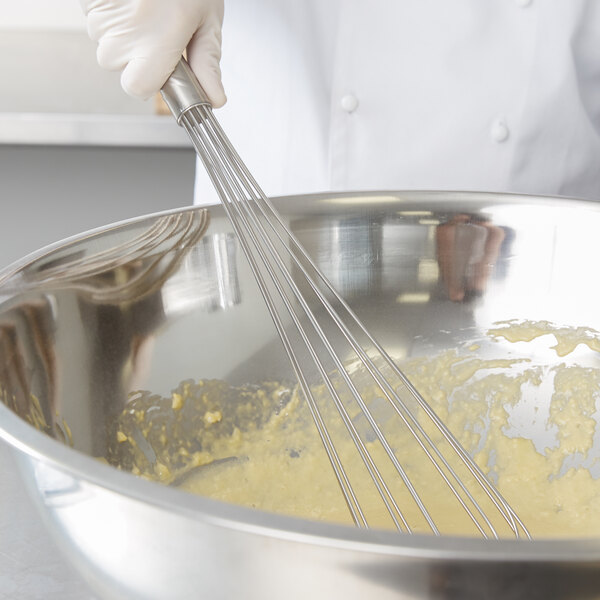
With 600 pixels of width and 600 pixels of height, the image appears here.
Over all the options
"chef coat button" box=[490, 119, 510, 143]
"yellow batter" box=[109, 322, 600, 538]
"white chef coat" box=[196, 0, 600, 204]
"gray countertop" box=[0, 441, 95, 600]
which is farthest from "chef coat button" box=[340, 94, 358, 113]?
"gray countertop" box=[0, 441, 95, 600]

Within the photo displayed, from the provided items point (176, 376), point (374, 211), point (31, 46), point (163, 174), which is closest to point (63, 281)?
point (176, 376)

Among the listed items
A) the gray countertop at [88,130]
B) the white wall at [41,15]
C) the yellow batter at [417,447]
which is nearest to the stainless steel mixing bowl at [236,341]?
the yellow batter at [417,447]

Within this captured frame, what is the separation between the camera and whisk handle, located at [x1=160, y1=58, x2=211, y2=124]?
1.62ft

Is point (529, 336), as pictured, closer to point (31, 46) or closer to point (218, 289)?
point (218, 289)

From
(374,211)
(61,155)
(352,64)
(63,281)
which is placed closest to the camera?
(63,281)

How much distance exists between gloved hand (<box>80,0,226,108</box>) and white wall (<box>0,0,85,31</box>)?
1364 millimetres

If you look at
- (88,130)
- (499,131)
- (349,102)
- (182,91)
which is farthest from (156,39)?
(88,130)

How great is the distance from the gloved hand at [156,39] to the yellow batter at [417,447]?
8.1 inches

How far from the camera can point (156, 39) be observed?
20.4 inches

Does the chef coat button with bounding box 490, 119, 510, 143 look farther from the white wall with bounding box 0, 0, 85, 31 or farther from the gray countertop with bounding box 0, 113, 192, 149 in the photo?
the white wall with bounding box 0, 0, 85, 31

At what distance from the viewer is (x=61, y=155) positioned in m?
1.42

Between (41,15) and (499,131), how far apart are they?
59.1 inches

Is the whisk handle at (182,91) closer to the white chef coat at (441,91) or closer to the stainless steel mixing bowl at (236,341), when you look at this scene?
the stainless steel mixing bowl at (236,341)

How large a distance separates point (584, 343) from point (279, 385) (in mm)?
219
